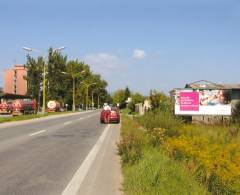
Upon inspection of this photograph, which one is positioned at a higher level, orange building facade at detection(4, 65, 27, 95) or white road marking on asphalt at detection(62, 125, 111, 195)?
orange building facade at detection(4, 65, 27, 95)

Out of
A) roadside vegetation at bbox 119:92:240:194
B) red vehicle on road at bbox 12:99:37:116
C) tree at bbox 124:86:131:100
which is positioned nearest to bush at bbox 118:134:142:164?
roadside vegetation at bbox 119:92:240:194

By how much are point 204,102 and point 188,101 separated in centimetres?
110

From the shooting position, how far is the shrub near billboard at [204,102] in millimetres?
31125

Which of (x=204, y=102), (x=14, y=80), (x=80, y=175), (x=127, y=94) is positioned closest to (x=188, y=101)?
(x=204, y=102)

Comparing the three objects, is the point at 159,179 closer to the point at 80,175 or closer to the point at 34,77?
the point at 80,175

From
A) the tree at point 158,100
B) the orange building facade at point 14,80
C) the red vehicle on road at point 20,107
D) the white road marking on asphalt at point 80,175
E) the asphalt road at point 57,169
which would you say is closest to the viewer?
the white road marking on asphalt at point 80,175

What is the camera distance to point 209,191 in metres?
8.30

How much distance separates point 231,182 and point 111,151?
29.2 ft

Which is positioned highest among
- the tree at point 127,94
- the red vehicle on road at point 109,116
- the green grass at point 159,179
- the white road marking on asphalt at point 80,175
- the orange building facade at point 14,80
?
the orange building facade at point 14,80

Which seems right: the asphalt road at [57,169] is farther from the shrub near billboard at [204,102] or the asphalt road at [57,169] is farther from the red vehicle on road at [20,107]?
the red vehicle on road at [20,107]

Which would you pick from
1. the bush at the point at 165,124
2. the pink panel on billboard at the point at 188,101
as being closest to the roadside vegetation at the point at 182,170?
the bush at the point at 165,124

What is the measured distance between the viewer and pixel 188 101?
31188 millimetres

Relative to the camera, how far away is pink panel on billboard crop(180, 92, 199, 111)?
3112 centimetres

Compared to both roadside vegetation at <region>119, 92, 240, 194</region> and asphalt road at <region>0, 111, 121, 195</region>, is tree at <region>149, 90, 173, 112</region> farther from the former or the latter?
roadside vegetation at <region>119, 92, 240, 194</region>
